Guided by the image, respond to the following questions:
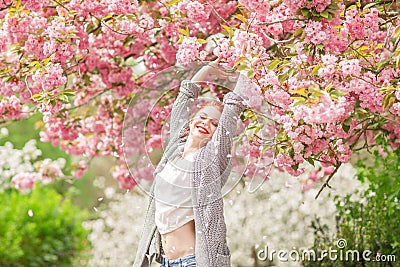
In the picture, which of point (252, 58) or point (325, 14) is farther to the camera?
point (252, 58)

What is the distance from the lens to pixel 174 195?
3.03m

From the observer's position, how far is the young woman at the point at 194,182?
2.95 meters

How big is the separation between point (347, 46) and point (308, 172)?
282 centimetres

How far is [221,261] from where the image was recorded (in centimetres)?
301

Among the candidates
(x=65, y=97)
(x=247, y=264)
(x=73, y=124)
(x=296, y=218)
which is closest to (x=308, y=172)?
(x=296, y=218)

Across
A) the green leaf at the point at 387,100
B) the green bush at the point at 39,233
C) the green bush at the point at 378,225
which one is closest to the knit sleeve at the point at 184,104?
the green leaf at the point at 387,100

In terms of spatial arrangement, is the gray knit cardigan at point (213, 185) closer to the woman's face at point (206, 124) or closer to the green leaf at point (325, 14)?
the woman's face at point (206, 124)

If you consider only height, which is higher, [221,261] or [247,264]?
[247,264]

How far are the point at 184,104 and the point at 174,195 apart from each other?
402 mm

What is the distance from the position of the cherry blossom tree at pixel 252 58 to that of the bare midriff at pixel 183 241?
0.40m

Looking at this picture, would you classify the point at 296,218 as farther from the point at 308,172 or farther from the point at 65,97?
the point at 65,97

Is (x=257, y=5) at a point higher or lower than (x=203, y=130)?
higher

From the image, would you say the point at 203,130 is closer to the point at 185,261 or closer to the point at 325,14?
the point at 185,261

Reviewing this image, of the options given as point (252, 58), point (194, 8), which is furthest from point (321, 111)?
point (194, 8)
